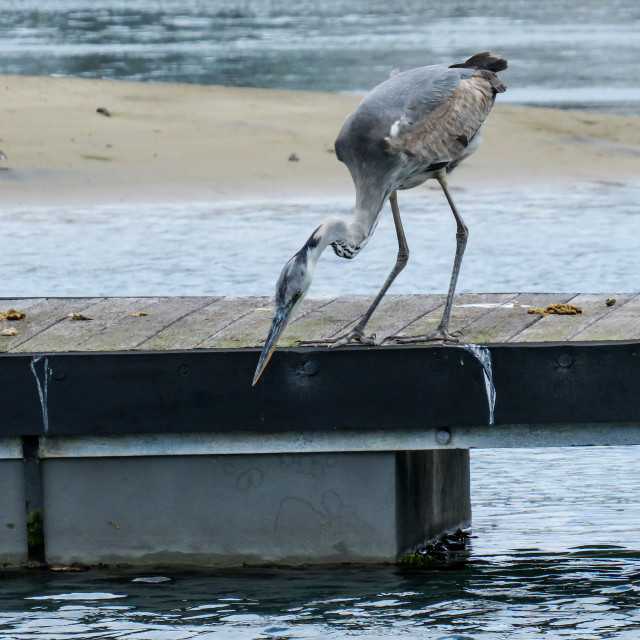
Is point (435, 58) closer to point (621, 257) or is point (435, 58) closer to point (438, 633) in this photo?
point (621, 257)

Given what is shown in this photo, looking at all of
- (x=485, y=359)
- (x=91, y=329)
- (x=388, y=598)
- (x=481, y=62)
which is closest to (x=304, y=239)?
(x=481, y=62)

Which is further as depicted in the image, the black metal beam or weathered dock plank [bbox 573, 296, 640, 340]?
weathered dock plank [bbox 573, 296, 640, 340]

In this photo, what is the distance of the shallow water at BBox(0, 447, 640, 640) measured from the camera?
17.0ft

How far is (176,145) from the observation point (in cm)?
1847

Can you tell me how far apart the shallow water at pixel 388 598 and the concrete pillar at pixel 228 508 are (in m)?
0.10

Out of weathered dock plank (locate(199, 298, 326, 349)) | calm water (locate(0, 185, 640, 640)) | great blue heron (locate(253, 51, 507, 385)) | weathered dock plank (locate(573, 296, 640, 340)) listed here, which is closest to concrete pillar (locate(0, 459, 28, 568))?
calm water (locate(0, 185, 640, 640))

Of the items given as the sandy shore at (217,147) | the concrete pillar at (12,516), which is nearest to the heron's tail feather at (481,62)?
the concrete pillar at (12,516)

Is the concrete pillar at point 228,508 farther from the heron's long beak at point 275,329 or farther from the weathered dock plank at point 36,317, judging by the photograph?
the heron's long beak at point 275,329

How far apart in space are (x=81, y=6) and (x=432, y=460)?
2133 inches

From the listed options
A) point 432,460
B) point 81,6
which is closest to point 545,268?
point 432,460

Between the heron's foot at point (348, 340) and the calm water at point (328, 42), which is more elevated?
the calm water at point (328, 42)

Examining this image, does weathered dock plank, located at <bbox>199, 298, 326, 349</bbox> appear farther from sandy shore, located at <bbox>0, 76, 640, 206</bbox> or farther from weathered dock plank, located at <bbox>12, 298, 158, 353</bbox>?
sandy shore, located at <bbox>0, 76, 640, 206</bbox>

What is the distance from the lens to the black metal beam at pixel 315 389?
5422 mm

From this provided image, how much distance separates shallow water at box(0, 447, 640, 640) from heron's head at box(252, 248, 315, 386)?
933 mm
